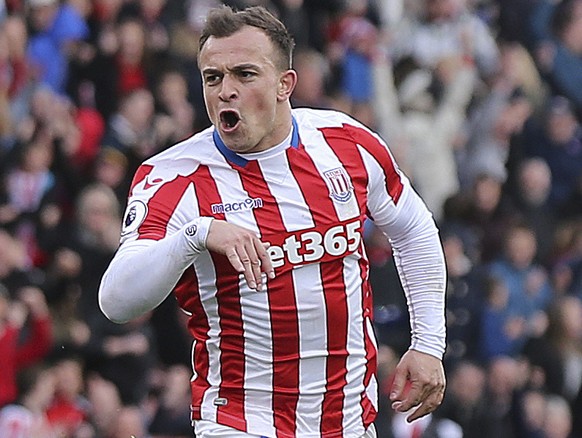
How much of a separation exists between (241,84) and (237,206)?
473 mm

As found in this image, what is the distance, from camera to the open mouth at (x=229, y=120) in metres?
5.86

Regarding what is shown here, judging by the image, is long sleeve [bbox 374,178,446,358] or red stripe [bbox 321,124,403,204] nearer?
red stripe [bbox 321,124,403,204]

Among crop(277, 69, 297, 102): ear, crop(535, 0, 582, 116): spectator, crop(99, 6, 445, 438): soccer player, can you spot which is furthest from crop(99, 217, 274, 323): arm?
crop(535, 0, 582, 116): spectator

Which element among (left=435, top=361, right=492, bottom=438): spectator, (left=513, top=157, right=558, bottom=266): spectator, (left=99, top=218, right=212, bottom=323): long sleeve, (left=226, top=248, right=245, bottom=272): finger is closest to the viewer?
(left=226, top=248, right=245, bottom=272): finger

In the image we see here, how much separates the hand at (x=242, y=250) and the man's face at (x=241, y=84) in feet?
2.10

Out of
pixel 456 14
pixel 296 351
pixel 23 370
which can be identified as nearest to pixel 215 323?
pixel 296 351

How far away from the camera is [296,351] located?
19.7ft

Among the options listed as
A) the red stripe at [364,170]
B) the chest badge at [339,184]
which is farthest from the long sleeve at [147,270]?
the red stripe at [364,170]

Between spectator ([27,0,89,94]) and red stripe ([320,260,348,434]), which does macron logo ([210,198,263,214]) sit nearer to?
red stripe ([320,260,348,434])

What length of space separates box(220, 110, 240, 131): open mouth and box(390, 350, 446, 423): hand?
1.22 m

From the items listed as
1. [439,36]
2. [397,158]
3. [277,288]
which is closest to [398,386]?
[277,288]

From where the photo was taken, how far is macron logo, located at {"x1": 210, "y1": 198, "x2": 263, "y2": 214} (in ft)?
19.5

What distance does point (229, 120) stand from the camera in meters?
5.89

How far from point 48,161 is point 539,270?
186 inches
